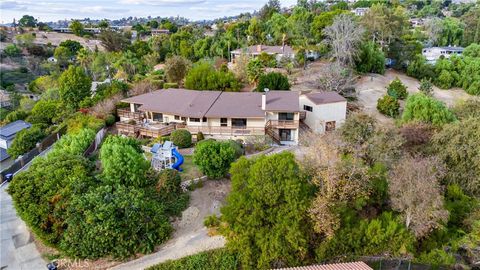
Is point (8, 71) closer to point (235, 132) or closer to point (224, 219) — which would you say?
point (235, 132)

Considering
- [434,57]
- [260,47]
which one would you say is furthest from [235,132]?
[434,57]

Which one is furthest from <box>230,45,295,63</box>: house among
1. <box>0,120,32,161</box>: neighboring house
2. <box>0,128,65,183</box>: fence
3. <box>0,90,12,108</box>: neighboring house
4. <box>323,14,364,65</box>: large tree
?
<box>0,90,12,108</box>: neighboring house

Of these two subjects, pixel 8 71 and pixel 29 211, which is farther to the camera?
pixel 8 71

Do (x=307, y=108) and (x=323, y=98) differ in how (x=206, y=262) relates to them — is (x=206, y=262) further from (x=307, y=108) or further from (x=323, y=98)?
(x=323, y=98)

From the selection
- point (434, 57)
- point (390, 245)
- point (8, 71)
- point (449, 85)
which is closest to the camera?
point (390, 245)

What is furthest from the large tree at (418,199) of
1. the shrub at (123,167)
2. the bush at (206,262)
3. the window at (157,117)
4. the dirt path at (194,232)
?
the window at (157,117)

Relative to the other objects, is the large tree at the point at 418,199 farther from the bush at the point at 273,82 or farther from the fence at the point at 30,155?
the fence at the point at 30,155
